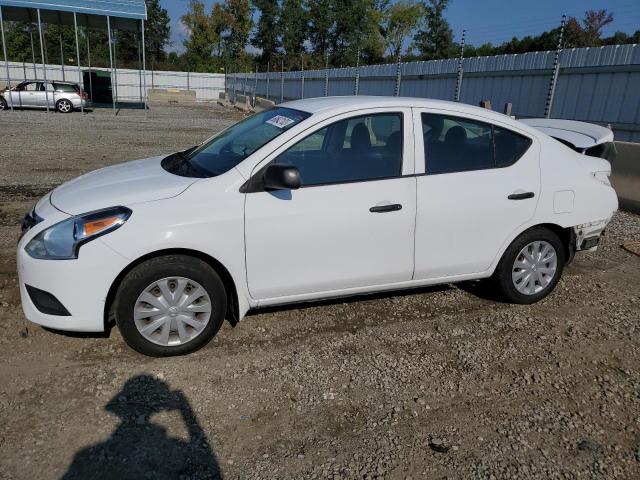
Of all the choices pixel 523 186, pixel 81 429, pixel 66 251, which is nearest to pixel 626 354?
pixel 523 186

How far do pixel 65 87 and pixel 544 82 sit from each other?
75.3 ft

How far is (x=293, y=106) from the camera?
166 inches

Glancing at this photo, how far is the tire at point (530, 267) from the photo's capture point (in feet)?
14.3

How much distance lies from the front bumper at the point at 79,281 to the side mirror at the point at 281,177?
1.04 m

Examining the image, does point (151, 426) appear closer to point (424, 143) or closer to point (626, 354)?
point (424, 143)

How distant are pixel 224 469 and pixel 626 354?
3.04 m

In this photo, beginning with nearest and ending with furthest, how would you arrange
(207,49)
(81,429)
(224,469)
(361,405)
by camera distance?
(224,469), (81,429), (361,405), (207,49)

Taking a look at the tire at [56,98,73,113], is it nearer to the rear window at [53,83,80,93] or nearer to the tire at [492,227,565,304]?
the rear window at [53,83,80,93]

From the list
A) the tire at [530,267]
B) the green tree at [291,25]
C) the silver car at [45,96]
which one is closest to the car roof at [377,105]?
the tire at [530,267]

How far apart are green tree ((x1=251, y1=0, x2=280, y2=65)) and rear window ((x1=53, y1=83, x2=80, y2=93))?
41.6 metres

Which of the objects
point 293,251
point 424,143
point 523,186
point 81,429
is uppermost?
point 424,143

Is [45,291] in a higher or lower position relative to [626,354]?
higher

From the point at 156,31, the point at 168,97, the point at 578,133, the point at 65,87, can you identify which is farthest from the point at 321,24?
the point at 578,133

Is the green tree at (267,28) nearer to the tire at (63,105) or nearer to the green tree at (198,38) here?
the green tree at (198,38)
